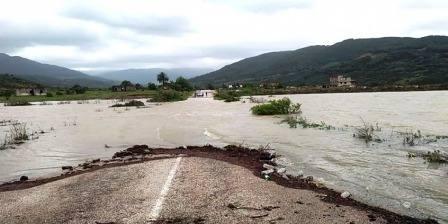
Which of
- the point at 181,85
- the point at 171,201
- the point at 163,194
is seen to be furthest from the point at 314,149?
the point at 181,85

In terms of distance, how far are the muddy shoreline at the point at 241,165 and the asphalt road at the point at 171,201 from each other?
0.58 metres

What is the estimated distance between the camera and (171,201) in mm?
12719

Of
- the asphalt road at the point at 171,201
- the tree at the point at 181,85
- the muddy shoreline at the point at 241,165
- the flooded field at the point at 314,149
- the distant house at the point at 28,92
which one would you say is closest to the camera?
the asphalt road at the point at 171,201

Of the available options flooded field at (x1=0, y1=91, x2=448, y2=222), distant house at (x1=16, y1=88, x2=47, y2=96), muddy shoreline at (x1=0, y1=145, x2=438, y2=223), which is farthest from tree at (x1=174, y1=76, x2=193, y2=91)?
muddy shoreline at (x1=0, y1=145, x2=438, y2=223)

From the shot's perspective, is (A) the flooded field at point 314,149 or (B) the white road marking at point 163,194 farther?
(A) the flooded field at point 314,149

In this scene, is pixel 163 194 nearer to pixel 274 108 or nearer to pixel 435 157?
pixel 435 157

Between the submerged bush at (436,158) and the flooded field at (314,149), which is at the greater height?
the submerged bush at (436,158)

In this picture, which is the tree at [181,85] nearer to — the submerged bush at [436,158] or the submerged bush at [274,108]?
the submerged bush at [274,108]

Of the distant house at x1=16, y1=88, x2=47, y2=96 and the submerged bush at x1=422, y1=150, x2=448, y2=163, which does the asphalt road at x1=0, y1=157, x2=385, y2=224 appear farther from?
the distant house at x1=16, y1=88, x2=47, y2=96

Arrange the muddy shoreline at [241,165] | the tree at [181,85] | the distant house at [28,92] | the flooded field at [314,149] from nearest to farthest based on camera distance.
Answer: the muddy shoreline at [241,165]
the flooded field at [314,149]
the distant house at [28,92]
the tree at [181,85]

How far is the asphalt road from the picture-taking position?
11539mm

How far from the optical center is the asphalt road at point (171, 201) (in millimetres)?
11539

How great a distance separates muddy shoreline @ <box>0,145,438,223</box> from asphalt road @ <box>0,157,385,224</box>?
1.89 feet

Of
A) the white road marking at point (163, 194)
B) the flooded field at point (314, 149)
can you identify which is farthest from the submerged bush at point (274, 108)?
the white road marking at point (163, 194)
